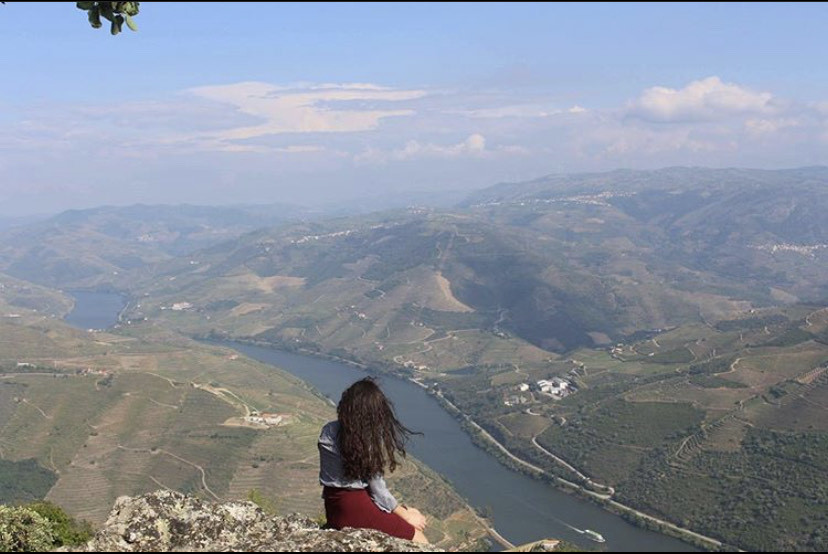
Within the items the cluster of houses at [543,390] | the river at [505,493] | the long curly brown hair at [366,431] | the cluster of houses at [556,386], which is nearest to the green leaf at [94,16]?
the long curly brown hair at [366,431]

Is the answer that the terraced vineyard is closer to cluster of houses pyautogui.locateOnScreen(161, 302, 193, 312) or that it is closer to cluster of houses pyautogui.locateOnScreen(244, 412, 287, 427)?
cluster of houses pyautogui.locateOnScreen(244, 412, 287, 427)

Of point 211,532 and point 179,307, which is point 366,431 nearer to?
point 211,532

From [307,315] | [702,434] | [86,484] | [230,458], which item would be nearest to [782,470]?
[702,434]

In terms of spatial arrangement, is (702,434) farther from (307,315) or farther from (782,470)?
(307,315)

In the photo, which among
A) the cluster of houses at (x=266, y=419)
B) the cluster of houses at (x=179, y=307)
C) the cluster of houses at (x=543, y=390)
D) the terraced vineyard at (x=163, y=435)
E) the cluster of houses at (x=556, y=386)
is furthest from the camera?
the cluster of houses at (x=179, y=307)

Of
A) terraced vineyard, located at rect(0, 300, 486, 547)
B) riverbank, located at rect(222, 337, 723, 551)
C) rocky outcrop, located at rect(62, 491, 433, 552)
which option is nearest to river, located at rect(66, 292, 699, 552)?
riverbank, located at rect(222, 337, 723, 551)

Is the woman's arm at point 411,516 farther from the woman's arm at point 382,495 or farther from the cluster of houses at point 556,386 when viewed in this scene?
the cluster of houses at point 556,386
